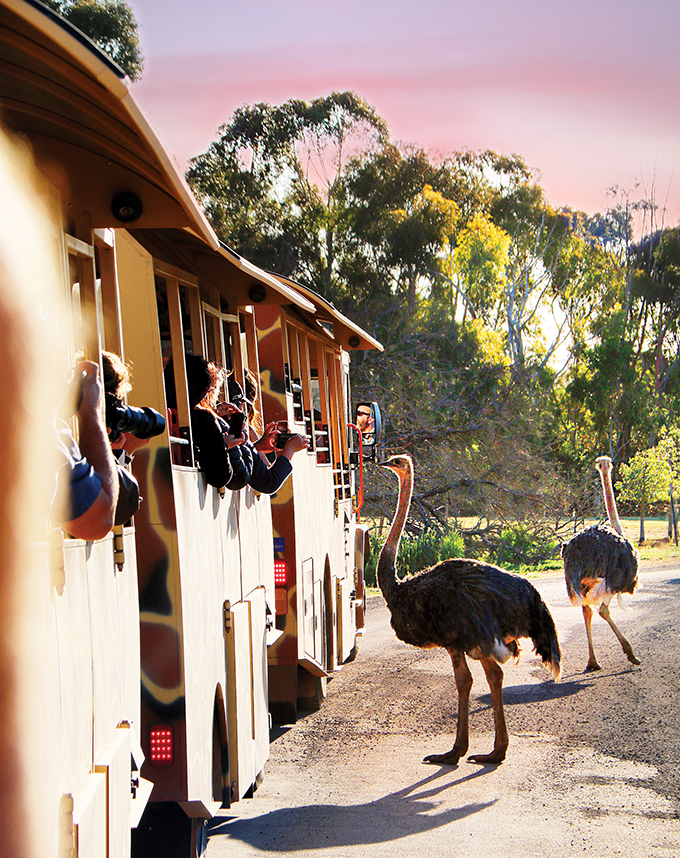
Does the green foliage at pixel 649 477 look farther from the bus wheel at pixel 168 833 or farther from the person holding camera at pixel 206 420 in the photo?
the bus wheel at pixel 168 833

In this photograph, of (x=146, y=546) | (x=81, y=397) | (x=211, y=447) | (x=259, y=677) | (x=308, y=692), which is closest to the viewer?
(x=81, y=397)

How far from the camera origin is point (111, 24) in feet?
76.4

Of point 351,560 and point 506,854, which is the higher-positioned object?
point 351,560

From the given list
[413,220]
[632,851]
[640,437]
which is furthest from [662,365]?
[632,851]

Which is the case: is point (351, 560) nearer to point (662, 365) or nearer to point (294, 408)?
point (294, 408)

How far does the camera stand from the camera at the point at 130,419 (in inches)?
133

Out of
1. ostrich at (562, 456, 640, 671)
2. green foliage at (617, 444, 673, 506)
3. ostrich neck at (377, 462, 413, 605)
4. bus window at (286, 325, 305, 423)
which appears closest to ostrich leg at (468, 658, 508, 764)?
ostrich neck at (377, 462, 413, 605)

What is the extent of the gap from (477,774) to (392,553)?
194 centimetres

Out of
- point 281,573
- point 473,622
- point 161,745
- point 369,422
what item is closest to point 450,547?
point 369,422

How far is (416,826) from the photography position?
600 centimetres

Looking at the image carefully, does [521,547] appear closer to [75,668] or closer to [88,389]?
[75,668]

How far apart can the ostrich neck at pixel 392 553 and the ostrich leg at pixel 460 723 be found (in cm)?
72

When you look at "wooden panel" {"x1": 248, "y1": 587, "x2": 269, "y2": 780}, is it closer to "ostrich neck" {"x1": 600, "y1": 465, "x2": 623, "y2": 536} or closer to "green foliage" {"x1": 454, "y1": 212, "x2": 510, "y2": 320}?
"ostrich neck" {"x1": 600, "y1": 465, "x2": 623, "y2": 536}

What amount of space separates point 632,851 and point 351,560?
6.29 meters
